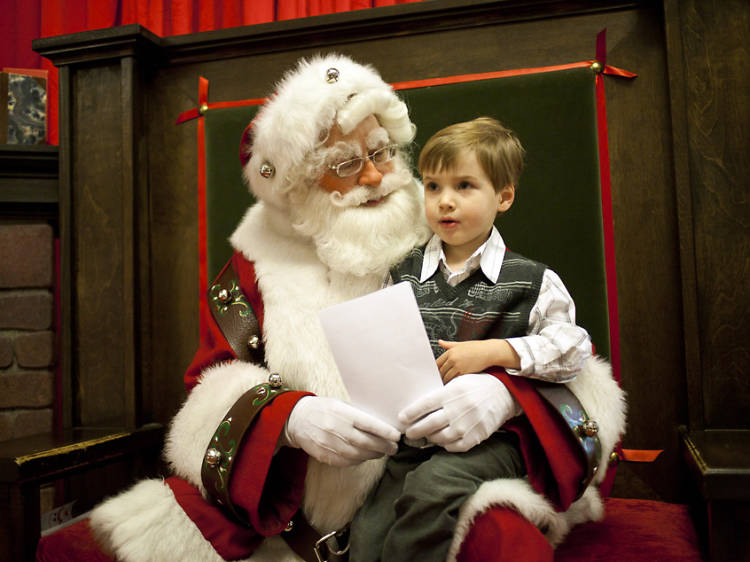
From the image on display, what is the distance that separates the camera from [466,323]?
1066 millimetres

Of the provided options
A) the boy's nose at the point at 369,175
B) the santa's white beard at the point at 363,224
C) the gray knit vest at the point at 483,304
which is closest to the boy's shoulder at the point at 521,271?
the gray knit vest at the point at 483,304

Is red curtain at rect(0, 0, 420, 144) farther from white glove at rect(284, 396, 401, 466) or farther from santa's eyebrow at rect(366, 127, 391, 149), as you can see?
white glove at rect(284, 396, 401, 466)

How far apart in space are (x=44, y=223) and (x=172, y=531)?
1.05 m

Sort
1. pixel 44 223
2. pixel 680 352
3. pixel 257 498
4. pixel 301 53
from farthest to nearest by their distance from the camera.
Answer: pixel 44 223 < pixel 301 53 < pixel 680 352 < pixel 257 498

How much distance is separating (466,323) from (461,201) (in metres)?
0.21

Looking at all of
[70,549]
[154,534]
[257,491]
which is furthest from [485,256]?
[70,549]

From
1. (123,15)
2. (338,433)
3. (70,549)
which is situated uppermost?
(123,15)

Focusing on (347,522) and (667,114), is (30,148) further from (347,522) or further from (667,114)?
(667,114)

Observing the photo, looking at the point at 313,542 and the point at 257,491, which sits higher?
the point at 257,491

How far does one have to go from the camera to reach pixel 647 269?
4.62ft

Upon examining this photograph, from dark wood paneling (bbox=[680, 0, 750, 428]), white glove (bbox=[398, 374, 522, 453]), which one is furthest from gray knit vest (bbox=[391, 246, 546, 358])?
dark wood paneling (bbox=[680, 0, 750, 428])

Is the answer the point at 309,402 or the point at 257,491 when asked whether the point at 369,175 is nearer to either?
the point at 309,402

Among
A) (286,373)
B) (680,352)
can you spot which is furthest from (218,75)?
(680,352)

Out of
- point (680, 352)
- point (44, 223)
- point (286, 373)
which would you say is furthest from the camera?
point (44, 223)
